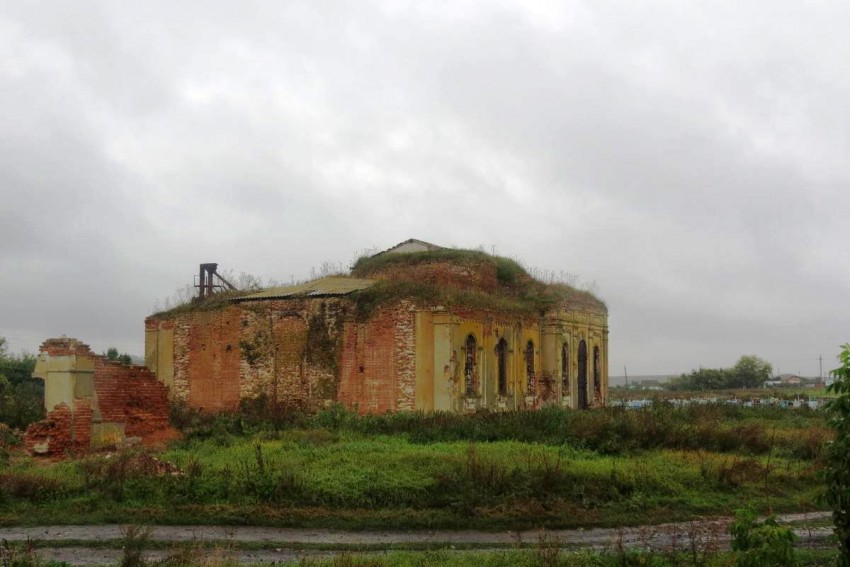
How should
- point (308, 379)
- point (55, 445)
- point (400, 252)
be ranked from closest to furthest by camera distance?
point (55, 445) → point (308, 379) → point (400, 252)

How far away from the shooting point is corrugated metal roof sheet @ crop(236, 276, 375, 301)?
82.2 feet

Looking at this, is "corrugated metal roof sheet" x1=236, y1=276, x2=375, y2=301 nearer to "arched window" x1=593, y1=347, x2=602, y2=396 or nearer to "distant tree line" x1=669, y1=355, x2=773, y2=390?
"arched window" x1=593, y1=347, x2=602, y2=396

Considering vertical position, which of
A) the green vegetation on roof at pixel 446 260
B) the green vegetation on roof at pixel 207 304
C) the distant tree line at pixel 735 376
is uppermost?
the green vegetation on roof at pixel 446 260

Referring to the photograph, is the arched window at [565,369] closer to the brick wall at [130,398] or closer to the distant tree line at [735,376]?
the brick wall at [130,398]

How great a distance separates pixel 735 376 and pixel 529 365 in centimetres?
4719

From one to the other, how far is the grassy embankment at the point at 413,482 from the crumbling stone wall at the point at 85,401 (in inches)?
30.3

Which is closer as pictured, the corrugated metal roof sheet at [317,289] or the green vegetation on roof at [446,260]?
the corrugated metal roof sheet at [317,289]

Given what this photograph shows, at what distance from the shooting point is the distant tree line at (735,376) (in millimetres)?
67688

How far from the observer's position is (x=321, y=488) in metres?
13.1

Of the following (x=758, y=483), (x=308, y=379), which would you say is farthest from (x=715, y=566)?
(x=308, y=379)

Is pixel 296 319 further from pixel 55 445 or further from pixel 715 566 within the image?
pixel 715 566

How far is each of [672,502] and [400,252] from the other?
17967 mm

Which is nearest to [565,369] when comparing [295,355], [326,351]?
[326,351]

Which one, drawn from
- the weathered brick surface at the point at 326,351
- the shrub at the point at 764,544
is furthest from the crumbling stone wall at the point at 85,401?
the shrub at the point at 764,544
